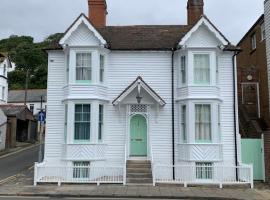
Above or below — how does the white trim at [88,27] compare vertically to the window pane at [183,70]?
above

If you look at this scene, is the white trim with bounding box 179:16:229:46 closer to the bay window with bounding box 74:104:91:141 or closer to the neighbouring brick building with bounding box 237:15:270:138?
the neighbouring brick building with bounding box 237:15:270:138

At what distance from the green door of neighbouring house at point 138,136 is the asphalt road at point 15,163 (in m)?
7.61

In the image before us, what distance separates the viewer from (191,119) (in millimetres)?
22359

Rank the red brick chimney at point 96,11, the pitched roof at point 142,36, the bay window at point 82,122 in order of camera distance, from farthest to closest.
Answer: the red brick chimney at point 96,11
the pitched roof at point 142,36
the bay window at point 82,122

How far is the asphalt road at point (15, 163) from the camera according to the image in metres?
25.4

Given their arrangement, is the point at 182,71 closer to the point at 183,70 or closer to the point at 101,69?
Result: the point at 183,70

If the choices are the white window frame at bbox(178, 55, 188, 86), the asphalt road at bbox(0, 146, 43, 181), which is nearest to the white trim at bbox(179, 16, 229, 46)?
the white window frame at bbox(178, 55, 188, 86)

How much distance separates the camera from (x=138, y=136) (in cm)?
2338

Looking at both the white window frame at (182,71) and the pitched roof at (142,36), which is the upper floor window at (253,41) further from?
the white window frame at (182,71)

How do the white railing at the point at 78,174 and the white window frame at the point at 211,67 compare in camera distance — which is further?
the white window frame at the point at 211,67

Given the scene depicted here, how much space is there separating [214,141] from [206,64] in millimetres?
4364

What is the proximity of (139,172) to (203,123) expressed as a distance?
179 inches

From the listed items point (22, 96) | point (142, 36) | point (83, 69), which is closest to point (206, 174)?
point (83, 69)

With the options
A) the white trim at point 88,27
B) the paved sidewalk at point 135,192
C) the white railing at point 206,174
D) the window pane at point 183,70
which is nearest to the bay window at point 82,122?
the paved sidewalk at point 135,192
